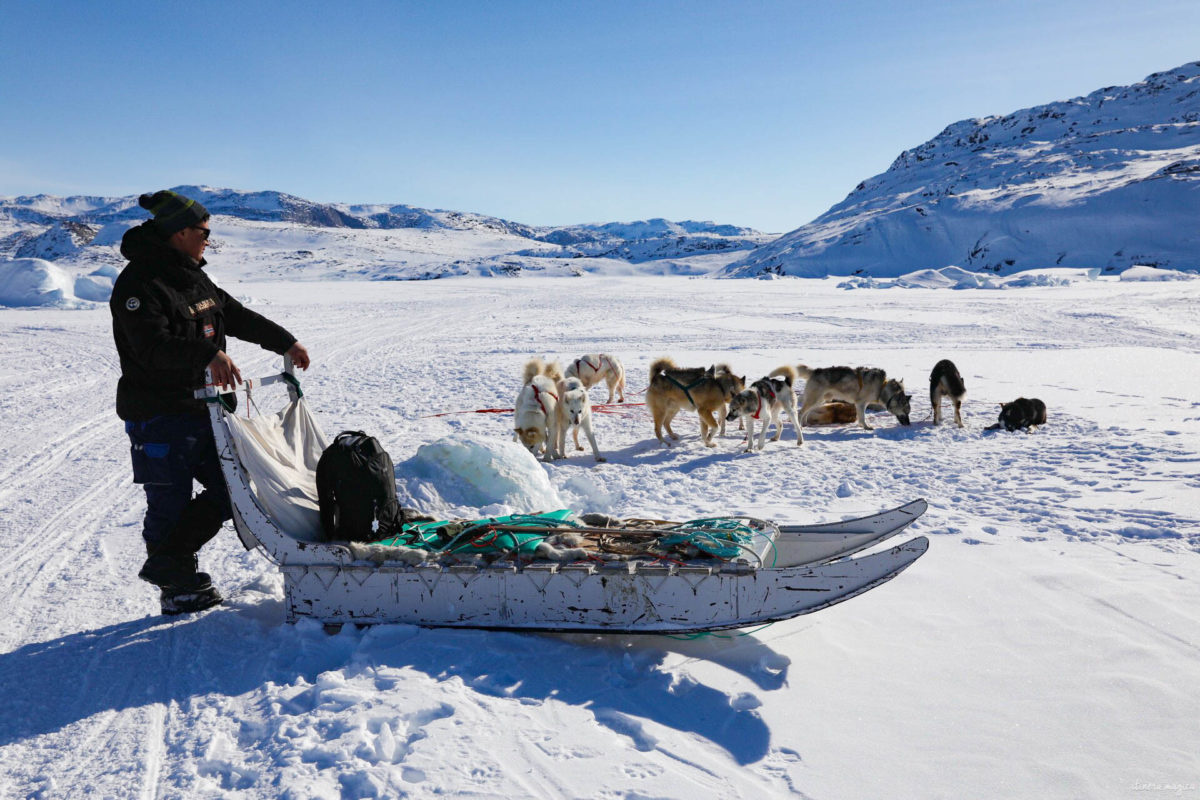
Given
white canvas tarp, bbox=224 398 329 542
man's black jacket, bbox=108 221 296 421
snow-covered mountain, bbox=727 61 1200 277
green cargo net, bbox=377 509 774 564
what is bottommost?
green cargo net, bbox=377 509 774 564

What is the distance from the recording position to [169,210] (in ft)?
9.83

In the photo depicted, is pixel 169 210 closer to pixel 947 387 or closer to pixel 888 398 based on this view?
pixel 888 398

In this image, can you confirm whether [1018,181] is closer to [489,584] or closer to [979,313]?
[979,313]

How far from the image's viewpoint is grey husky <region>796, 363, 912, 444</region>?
28.7 ft

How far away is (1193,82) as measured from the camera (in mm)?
118375

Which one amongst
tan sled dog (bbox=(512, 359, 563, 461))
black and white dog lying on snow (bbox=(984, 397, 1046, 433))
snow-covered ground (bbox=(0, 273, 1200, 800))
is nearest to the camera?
snow-covered ground (bbox=(0, 273, 1200, 800))

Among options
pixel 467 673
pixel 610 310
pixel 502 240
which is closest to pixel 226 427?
pixel 467 673

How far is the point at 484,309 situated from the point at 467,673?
967 inches

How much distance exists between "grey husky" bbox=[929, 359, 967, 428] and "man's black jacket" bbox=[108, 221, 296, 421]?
25.8 ft

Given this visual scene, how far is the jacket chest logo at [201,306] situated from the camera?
310 centimetres

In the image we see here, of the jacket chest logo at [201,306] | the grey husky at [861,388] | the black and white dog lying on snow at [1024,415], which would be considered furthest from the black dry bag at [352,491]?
the black and white dog lying on snow at [1024,415]

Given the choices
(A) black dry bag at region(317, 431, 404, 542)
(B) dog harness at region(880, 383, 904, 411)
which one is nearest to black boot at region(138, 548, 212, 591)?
(A) black dry bag at region(317, 431, 404, 542)

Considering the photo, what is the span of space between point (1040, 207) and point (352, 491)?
83029 mm

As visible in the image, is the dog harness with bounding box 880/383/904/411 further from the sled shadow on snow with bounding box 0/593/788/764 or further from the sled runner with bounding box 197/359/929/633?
the sled shadow on snow with bounding box 0/593/788/764
